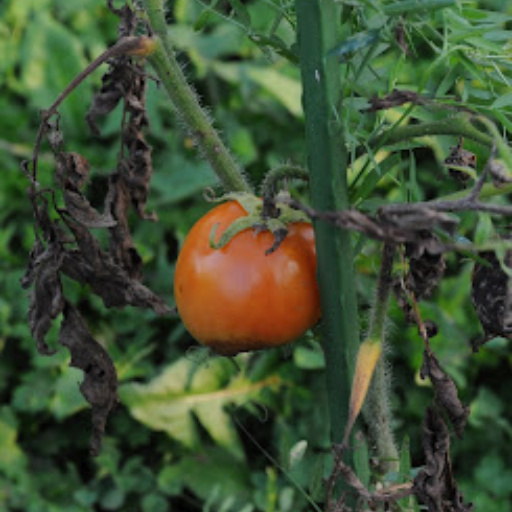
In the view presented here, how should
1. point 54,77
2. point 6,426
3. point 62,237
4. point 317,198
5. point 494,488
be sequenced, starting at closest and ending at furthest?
point 317,198, point 62,237, point 494,488, point 6,426, point 54,77

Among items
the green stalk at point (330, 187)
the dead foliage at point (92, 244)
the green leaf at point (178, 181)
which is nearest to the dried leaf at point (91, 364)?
the dead foliage at point (92, 244)

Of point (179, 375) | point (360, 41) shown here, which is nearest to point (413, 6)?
point (360, 41)

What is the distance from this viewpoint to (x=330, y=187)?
682 mm

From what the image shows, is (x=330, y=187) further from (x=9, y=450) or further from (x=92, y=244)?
(x=9, y=450)

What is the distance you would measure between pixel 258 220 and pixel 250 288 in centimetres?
5

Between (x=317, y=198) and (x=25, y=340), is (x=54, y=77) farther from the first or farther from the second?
(x=317, y=198)

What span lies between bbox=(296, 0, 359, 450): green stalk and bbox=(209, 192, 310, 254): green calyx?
4 cm

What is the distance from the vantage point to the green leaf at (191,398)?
1815 mm

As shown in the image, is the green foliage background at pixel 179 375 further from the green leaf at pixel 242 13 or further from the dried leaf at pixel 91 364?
the green leaf at pixel 242 13

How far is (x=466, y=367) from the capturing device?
1954mm

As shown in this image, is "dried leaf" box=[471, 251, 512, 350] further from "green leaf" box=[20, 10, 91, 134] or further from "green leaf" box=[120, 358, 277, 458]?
"green leaf" box=[20, 10, 91, 134]

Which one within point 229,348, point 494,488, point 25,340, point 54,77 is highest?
point 229,348

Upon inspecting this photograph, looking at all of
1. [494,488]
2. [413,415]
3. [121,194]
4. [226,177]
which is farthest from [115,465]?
[226,177]

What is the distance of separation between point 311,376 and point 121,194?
109 centimetres
